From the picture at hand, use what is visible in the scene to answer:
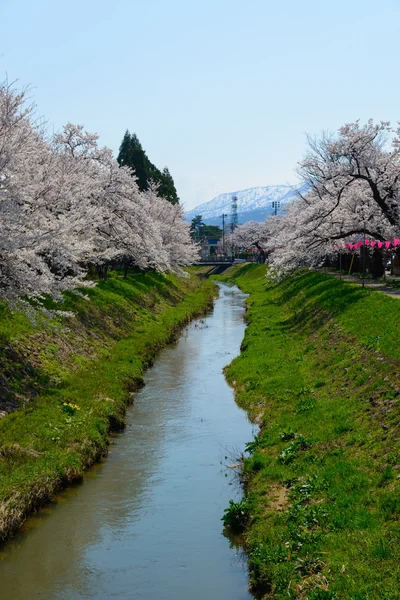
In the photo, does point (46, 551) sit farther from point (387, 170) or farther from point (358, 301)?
point (387, 170)

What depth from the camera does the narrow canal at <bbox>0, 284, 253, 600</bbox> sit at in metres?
10.1

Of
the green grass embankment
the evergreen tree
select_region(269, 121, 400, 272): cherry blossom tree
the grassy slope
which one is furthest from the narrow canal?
the evergreen tree

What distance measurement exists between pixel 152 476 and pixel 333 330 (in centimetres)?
1309

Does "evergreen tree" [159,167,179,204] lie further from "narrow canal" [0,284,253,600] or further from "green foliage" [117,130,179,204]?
"narrow canal" [0,284,253,600]

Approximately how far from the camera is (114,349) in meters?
26.8

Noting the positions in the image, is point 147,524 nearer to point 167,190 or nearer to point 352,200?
point 352,200

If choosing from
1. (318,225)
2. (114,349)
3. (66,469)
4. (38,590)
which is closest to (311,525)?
(38,590)

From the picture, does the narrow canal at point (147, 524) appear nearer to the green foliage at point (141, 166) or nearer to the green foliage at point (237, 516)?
Result: the green foliage at point (237, 516)

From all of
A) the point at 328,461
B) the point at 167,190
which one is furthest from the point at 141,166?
the point at 328,461

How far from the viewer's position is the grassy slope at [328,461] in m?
8.86

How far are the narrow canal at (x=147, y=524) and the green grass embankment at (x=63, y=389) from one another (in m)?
0.58

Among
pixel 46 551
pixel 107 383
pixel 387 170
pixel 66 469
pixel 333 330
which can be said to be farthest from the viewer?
pixel 387 170

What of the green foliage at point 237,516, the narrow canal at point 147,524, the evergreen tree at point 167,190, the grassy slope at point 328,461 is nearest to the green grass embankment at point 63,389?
the narrow canal at point 147,524

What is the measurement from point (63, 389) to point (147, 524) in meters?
7.54
